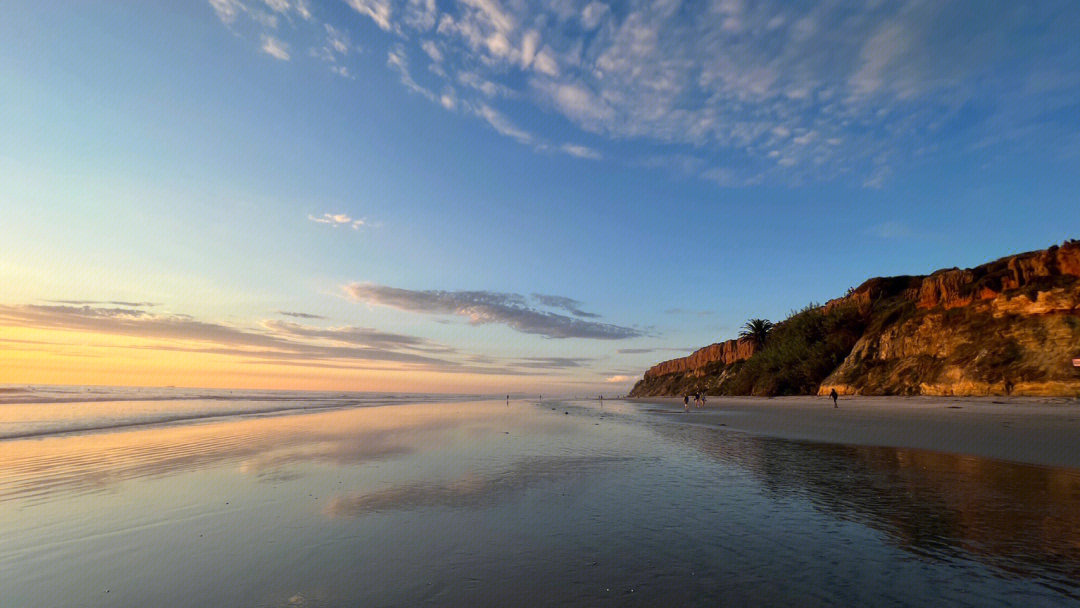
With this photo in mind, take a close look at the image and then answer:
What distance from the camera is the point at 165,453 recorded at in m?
17.3

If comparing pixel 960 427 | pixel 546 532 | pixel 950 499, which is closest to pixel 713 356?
pixel 960 427

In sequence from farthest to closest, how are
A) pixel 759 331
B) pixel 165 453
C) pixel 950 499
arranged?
1. pixel 759 331
2. pixel 165 453
3. pixel 950 499

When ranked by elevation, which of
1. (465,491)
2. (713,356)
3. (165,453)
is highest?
(713,356)

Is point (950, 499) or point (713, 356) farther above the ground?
point (713, 356)

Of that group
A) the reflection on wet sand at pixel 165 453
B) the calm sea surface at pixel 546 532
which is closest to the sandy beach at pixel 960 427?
the calm sea surface at pixel 546 532

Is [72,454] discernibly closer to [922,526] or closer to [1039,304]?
[922,526]

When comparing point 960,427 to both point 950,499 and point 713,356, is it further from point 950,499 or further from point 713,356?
point 713,356

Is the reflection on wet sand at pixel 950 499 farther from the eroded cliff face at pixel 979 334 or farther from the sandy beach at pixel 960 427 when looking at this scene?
the eroded cliff face at pixel 979 334

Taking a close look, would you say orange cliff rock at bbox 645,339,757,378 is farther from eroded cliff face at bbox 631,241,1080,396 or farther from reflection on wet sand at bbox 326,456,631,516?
reflection on wet sand at bbox 326,456,631,516

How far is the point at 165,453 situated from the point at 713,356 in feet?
368

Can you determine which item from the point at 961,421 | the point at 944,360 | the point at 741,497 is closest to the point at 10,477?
the point at 741,497

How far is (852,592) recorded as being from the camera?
4.81 meters

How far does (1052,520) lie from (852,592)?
208 inches

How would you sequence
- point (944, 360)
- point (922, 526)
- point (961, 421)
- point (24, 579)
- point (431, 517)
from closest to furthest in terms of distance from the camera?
point (24, 579) < point (922, 526) < point (431, 517) < point (961, 421) < point (944, 360)
